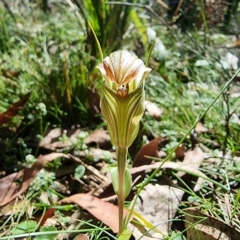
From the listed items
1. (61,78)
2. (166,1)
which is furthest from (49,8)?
(61,78)

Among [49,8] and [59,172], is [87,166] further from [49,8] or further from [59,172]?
[49,8]

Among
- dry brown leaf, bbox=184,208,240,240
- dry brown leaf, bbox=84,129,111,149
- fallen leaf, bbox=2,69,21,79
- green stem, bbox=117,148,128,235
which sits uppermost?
green stem, bbox=117,148,128,235

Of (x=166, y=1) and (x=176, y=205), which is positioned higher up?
(x=176, y=205)

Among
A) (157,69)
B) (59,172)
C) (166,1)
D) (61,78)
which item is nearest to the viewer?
(59,172)

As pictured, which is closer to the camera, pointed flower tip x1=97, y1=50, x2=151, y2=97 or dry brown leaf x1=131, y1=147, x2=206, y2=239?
pointed flower tip x1=97, y1=50, x2=151, y2=97

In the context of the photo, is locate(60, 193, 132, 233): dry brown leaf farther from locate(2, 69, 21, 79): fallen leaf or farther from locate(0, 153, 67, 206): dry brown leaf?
locate(2, 69, 21, 79): fallen leaf

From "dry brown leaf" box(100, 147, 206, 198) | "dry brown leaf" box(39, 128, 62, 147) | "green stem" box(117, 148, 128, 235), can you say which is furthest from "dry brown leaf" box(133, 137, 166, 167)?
"green stem" box(117, 148, 128, 235)

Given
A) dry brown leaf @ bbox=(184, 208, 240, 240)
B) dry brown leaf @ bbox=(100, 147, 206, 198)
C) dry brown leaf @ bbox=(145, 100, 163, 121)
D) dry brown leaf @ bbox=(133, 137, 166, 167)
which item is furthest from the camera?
dry brown leaf @ bbox=(145, 100, 163, 121)
